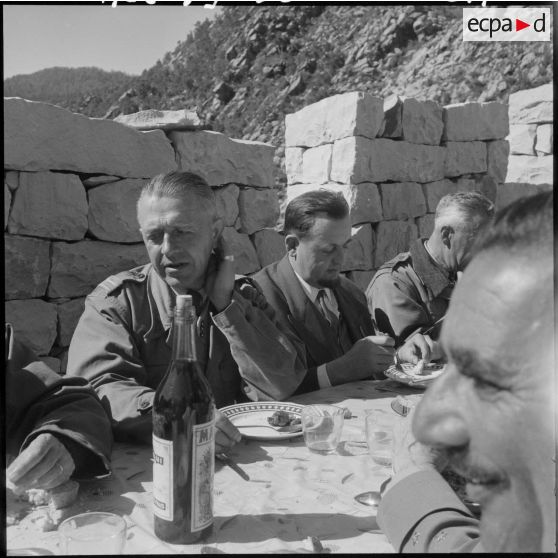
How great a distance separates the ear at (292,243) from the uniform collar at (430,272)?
40.4 inches

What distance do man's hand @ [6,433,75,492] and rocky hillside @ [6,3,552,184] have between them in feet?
37.9

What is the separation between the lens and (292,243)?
360 centimetres

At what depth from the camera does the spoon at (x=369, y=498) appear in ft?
4.91

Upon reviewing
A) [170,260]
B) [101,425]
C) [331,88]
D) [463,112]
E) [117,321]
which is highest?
[331,88]

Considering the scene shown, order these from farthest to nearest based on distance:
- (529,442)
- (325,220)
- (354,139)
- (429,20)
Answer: (429,20) → (354,139) → (325,220) → (529,442)

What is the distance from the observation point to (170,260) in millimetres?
2568

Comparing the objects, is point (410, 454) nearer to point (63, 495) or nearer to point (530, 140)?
point (63, 495)

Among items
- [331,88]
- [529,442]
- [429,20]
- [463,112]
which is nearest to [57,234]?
[529,442]

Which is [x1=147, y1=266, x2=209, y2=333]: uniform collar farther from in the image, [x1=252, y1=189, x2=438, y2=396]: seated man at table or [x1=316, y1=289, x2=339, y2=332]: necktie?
[x1=316, y1=289, x2=339, y2=332]: necktie

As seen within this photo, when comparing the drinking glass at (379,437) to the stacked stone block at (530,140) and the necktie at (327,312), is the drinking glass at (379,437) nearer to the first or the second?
the necktie at (327,312)

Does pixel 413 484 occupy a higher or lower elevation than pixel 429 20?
lower

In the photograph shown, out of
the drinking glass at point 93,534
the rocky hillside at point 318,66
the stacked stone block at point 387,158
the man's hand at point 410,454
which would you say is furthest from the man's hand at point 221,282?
the rocky hillside at point 318,66

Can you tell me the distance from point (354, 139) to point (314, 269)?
255 cm

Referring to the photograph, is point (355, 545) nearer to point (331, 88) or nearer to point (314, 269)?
point (314, 269)
